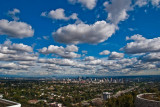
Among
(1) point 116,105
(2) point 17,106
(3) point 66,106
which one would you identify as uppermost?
(2) point 17,106

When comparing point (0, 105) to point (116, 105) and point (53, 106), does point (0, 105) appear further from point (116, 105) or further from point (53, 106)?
point (53, 106)

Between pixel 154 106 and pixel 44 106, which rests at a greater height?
pixel 154 106

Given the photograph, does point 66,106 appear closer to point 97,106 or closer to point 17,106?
point 97,106

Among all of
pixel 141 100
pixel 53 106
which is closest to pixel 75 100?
pixel 53 106

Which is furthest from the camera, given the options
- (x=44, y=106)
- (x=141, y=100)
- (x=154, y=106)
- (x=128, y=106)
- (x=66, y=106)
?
(x=66, y=106)

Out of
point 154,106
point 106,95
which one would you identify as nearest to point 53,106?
point 106,95

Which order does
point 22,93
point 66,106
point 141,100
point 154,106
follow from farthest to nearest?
point 22,93
point 66,106
point 141,100
point 154,106

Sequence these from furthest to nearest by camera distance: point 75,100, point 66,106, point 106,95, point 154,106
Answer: point 106,95, point 75,100, point 66,106, point 154,106

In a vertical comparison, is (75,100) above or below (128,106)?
below

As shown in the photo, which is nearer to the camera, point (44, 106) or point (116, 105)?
point (116, 105)
